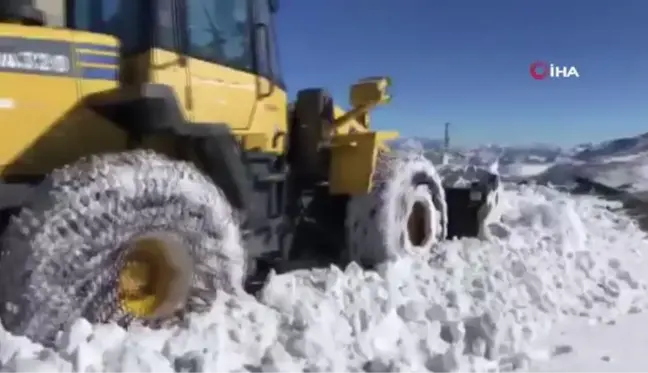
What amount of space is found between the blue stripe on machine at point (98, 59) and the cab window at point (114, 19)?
183 millimetres

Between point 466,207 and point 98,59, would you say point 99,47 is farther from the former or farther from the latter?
point 466,207

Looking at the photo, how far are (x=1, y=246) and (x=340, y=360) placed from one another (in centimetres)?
175

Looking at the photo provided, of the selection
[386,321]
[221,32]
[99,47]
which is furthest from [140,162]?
[386,321]

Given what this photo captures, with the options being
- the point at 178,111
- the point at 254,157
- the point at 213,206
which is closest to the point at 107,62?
the point at 178,111

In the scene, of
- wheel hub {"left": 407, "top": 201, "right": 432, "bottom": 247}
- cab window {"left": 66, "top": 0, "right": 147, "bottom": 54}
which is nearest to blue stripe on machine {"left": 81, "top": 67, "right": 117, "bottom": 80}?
cab window {"left": 66, "top": 0, "right": 147, "bottom": 54}

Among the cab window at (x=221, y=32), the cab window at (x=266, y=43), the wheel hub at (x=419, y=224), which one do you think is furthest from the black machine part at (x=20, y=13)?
the wheel hub at (x=419, y=224)

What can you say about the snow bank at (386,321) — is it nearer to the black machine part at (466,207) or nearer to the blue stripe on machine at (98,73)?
the black machine part at (466,207)

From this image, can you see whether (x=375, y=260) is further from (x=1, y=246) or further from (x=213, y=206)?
(x=1, y=246)

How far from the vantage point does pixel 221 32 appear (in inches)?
209

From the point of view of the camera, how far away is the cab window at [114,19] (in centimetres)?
474

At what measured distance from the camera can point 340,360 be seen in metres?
3.87

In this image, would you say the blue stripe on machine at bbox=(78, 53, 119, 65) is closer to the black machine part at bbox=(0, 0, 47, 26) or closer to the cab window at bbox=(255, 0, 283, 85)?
the black machine part at bbox=(0, 0, 47, 26)

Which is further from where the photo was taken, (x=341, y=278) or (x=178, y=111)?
(x=341, y=278)

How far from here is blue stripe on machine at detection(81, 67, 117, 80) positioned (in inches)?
173
